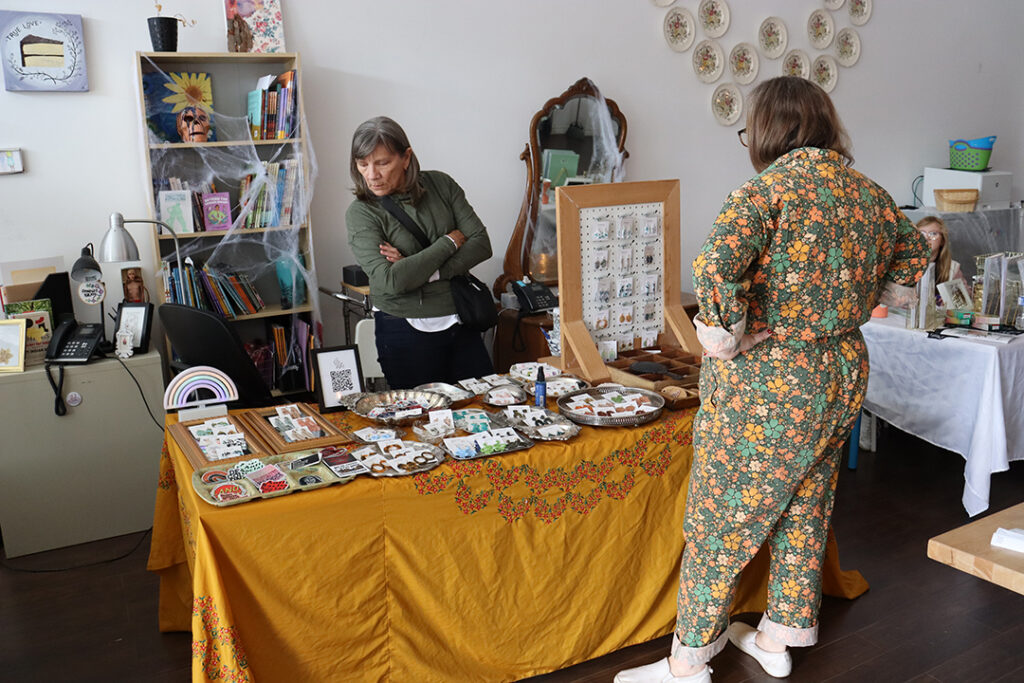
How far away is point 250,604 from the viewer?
185 cm

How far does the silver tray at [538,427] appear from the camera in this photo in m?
2.14

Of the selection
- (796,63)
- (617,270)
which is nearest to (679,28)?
(796,63)

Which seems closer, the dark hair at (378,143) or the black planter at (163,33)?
the dark hair at (378,143)

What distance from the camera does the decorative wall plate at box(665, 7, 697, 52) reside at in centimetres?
462

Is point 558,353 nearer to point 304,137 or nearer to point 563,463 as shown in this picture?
point 563,463

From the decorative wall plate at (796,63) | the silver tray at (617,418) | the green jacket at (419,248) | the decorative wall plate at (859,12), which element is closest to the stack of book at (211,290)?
the green jacket at (419,248)

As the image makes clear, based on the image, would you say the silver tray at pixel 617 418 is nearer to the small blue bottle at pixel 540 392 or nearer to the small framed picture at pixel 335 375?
the small blue bottle at pixel 540 392

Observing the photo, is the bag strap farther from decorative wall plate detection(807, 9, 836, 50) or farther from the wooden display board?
decorative wall plate detection(807, 9, 836, 50)

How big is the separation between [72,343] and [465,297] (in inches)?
61.0

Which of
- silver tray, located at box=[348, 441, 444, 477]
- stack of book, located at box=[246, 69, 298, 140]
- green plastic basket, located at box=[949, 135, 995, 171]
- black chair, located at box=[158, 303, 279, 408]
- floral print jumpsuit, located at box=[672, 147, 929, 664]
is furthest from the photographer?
green plastic basket, located at box=[949, 135, 995, 171]

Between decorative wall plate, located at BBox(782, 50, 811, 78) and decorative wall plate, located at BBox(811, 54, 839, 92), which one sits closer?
decorative wall plate, located at BBox(782, 50, 811, 78)

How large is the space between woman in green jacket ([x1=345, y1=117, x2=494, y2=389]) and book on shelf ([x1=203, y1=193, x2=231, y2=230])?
96 cm

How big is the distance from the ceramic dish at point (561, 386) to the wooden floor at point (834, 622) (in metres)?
0.75

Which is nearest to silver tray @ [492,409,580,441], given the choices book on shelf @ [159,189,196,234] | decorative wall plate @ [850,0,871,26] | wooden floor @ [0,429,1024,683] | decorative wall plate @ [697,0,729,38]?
wooden floor @ [0,429,1024,683]
